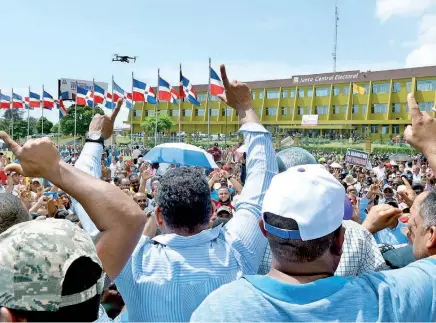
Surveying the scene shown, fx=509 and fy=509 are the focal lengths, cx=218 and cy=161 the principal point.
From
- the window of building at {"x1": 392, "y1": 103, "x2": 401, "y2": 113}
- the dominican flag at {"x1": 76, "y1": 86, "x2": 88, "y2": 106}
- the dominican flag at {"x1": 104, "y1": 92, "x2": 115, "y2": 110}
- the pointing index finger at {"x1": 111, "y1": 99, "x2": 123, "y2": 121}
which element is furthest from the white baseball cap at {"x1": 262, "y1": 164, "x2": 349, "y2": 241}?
the window of building at {"x1": 392, "y1": 103, "x2": 401, "y2": 113}

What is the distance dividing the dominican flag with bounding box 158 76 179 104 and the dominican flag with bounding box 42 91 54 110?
11.9 m

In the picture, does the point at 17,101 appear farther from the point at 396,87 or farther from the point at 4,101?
the point at 396,87

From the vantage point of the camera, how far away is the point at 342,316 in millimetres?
1504

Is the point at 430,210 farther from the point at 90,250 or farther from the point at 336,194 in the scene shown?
the point at 90,250

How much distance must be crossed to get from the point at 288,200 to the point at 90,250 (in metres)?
0.63

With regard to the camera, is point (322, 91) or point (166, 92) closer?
point (166, 92)

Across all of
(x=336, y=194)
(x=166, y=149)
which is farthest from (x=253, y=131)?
(x=166, y=149)

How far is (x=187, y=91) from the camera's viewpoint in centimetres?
3122

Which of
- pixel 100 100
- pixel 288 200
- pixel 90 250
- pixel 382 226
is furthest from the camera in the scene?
pixel 100 100

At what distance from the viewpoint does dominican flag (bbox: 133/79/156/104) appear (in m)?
33.6

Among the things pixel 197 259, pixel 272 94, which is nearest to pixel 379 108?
pixel 272 94

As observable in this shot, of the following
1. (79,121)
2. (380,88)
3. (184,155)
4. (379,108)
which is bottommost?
(79,121)

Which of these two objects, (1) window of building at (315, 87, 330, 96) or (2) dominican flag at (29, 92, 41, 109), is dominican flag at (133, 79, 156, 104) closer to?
(2) dominican flag at (29, 92, 41, 109)

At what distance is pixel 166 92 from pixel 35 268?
31977 mm
